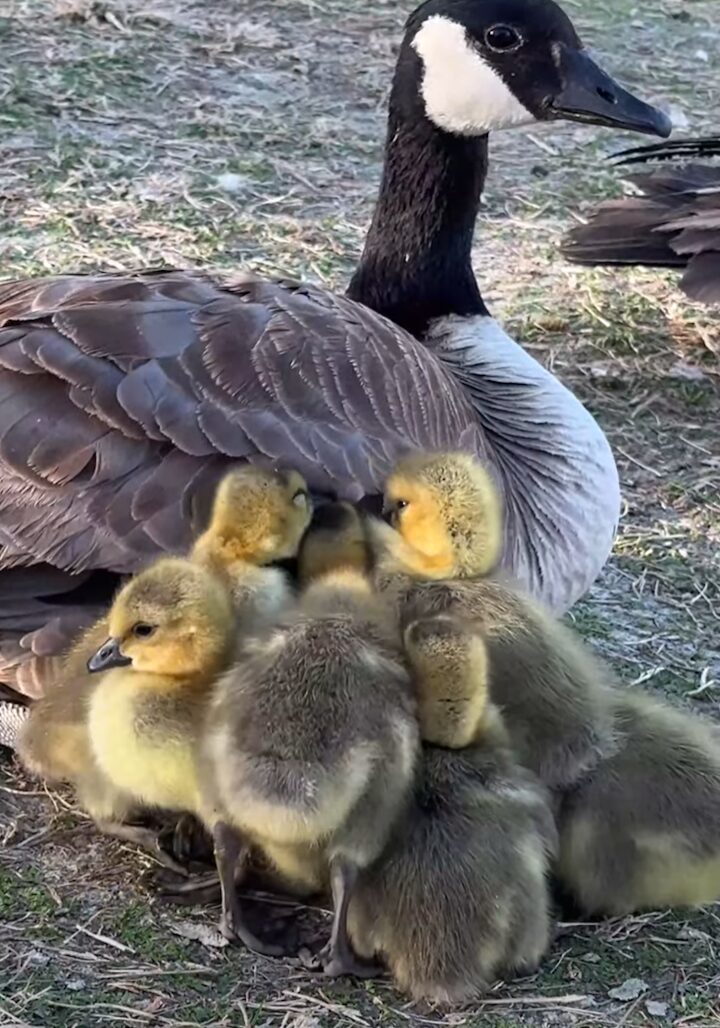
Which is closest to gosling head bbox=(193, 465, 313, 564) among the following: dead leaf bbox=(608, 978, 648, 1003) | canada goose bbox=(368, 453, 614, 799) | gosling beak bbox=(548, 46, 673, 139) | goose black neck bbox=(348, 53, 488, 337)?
canada goose bbox=(368, 453, 614, 799)

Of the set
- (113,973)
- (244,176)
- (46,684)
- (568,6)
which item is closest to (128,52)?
(244,176)

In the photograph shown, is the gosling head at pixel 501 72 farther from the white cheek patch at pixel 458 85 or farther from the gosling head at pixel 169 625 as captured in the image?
the gosling head at pixel 169 625

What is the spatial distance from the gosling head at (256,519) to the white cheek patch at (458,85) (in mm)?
1305

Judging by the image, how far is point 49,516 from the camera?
2.60 m

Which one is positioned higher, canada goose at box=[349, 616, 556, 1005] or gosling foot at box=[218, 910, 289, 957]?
canada goose at box=[349, 616, 556, 1005]

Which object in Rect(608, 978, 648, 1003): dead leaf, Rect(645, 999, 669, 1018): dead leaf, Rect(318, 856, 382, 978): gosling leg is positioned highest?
Rect(318, 856, 382, 978): gosling leg

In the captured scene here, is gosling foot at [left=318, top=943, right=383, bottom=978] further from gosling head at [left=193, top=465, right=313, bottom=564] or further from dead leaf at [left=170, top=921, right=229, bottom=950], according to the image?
gosling head at [left=193, top=465, right=313, bottom=564]

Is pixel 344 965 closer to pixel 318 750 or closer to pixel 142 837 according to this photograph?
pixel 318 750

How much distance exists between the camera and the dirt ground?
2.24 meters

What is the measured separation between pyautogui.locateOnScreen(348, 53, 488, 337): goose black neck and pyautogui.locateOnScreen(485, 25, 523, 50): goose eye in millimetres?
174

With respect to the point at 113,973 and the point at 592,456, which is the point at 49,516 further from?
the point at 592,456

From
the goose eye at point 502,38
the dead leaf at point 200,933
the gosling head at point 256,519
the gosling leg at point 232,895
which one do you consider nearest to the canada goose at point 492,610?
the gosling head at point 256,519

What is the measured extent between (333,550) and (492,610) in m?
0.26

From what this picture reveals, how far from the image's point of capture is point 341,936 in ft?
7.23
